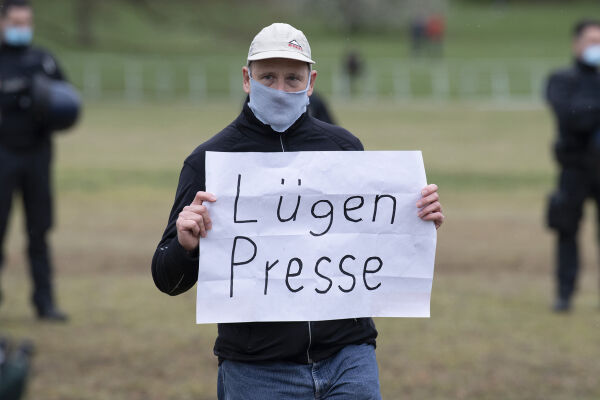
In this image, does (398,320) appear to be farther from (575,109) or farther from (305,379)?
(305,379)

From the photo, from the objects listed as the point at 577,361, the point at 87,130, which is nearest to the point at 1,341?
the point at 577,361

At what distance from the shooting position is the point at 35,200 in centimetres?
901

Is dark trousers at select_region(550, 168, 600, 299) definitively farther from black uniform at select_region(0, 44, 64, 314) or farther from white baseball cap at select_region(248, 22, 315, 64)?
white baseball cap at select_region(248, 22, 315, 64)

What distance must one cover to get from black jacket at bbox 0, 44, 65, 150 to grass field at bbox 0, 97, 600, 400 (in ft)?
5.30

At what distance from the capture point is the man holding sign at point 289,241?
3.69 metres

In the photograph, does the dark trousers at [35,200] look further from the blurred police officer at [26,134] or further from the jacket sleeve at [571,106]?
the jacket sleeve at [571,106]

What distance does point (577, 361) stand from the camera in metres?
7.68

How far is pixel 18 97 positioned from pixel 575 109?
4845mm

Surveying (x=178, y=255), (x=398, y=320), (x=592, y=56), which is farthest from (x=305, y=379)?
(x=592, y=56)

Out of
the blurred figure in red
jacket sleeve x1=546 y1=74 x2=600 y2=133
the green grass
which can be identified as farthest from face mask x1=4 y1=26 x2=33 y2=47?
the blurred figure in red

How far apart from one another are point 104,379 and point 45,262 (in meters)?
2.25

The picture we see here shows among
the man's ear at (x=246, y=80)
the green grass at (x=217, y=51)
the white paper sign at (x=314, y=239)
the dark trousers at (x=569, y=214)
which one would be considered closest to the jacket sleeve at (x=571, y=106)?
the dark trousers at (x=569, y=214)

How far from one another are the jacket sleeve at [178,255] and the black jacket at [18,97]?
5.39 m

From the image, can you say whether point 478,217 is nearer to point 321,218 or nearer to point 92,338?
point 92,338
